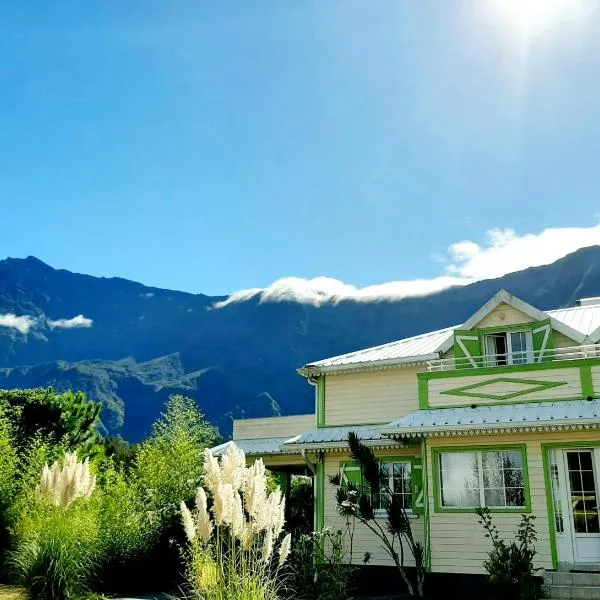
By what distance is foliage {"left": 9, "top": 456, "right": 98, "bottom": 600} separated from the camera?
1101 centimetres

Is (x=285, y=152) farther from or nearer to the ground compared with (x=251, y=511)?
farther from the ground

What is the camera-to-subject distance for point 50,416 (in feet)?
96.0

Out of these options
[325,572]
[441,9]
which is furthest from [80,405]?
[441,9]

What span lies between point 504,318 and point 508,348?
764 mm

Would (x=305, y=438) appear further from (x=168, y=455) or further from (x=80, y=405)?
(x=80, y=405)

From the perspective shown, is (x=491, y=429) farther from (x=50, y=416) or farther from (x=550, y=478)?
(x=50, y=416)

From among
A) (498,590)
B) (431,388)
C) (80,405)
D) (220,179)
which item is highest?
(220,179)

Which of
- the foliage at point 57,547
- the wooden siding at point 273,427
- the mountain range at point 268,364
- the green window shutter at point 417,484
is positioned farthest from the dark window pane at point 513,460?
the mountain range at point 268,364

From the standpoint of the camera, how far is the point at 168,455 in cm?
2092

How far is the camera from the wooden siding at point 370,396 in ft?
60.3

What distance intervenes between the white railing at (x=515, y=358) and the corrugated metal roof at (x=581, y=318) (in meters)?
0.67

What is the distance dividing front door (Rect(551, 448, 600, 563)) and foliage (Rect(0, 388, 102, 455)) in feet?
65.3

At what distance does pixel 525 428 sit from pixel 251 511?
7.66m

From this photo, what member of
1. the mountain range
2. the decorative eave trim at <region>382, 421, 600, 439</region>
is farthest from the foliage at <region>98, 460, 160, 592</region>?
the mountain range
